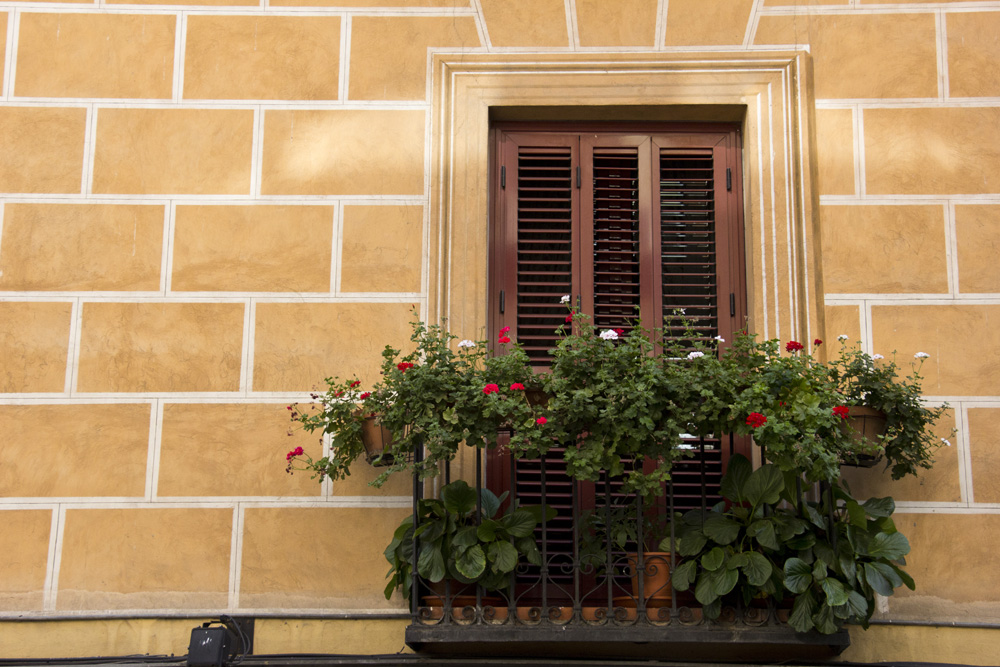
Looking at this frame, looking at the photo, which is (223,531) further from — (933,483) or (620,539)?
(933,483)

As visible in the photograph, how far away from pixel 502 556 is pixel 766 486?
1.16m

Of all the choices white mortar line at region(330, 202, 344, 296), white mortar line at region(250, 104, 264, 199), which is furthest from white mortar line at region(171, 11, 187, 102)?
white mortar line at region(330, 202, 344, 296)

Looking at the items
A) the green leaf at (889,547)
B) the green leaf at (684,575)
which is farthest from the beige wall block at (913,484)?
the green leaf at (684,575)

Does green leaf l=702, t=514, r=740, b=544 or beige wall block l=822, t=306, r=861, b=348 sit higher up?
beige wall block l=822, t=306, r=861, b=348

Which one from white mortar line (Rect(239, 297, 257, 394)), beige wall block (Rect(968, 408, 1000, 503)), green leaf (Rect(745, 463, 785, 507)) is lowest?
green leaf (Rect(745, 463, 785, 507))

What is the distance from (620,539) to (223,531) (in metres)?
1.86

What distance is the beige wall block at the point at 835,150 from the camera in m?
5.64

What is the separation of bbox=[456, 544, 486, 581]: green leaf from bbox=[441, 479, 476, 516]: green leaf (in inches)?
8.2

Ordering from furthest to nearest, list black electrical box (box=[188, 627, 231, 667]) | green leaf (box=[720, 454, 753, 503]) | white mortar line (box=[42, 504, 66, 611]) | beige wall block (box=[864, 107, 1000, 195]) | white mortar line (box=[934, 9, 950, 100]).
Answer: white mortar line (box=[934, 9, 950, 100])
beige wall block (box=[864, 107, 1000, 195])
white mortar line (box=[42, 504, 66, 611])
black electrical box (box=[188, 627, 231, 667])
green leaf (box=[720, 454, 753, 503])

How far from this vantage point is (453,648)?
5055 millimetres

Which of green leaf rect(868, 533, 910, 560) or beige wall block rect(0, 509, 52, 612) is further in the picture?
beige wall block rect(0, 509, 52, 612)

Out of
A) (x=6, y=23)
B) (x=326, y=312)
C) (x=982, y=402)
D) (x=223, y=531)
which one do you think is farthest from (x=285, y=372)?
(x=982, y=402)

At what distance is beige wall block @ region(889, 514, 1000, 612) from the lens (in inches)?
204

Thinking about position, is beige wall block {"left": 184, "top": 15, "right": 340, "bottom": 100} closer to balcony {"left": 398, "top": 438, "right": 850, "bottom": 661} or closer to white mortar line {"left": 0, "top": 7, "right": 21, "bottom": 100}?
white mortar line {"left": 0, "top": 7, "right": 21, "bottom": 100}
